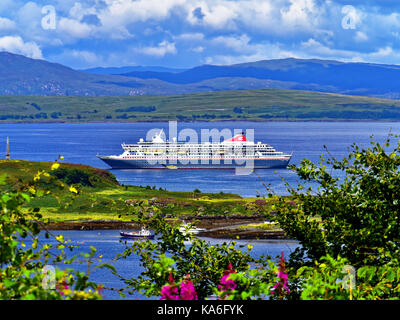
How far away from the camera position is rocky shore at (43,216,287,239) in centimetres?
5281

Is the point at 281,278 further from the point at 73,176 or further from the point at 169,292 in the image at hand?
the point at 73,176

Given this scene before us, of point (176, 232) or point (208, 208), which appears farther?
point (208, 208)

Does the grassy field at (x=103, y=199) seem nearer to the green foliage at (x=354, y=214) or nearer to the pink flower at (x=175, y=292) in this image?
the green foliage at (x=354, y=214)

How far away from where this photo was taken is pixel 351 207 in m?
12.5

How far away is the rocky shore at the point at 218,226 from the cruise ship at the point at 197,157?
225 feet

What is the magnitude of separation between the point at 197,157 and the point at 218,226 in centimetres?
7457

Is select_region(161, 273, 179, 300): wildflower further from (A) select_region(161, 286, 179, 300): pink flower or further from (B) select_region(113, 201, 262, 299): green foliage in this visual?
(B) select_region(113, 201, 262, 299): green foliage

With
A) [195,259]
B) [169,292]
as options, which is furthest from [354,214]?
[169,292]

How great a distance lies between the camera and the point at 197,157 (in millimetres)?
132125

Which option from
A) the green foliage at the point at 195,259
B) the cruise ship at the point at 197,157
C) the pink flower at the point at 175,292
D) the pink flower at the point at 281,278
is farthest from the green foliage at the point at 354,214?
the cruise ship at the point at 197,157
